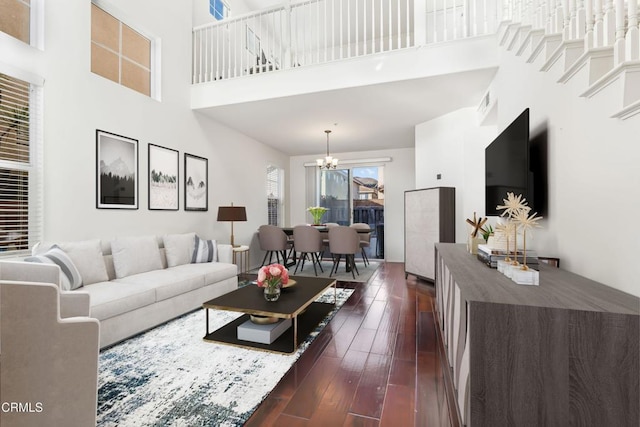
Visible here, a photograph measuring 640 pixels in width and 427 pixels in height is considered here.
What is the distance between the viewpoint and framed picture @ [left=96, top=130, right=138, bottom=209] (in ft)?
10.5

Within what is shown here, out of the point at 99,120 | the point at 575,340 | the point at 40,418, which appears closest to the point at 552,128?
the point at 575,340

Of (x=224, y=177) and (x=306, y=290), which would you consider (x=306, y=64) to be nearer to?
(x=224, y=177)

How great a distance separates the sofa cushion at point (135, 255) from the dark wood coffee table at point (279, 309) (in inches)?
47.1

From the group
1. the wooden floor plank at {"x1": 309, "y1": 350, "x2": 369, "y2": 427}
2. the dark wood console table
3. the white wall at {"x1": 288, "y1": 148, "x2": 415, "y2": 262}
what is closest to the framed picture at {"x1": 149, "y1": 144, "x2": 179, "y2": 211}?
the wooden floor plank at {"x1": 309, "y1": 350, "x2": 369, "y2": 427}

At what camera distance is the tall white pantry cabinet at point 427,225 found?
4.37 metres

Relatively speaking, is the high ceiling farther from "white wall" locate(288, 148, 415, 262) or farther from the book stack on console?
the book stack on console

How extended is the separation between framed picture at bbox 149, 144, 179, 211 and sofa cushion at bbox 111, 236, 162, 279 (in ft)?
2.06

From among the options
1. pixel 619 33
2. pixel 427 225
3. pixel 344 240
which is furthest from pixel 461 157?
pixel 619 33

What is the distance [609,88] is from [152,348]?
333cm

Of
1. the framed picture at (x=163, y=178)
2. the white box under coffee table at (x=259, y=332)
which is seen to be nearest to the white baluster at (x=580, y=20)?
the white box under coffee table at (x=259, y=332)

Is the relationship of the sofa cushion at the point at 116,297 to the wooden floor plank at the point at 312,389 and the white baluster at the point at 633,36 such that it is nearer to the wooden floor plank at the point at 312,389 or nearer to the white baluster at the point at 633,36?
the wooden floor plank at the point at 312,389

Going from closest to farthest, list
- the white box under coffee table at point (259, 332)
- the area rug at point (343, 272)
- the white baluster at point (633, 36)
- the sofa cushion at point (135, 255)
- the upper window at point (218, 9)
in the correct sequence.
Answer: the white baluster at point (633, 36)
the white box under coffee table at point (259, 332)
the sofa cushion at point (135, 255)
the area rug at point (343, 272)
the upper window at point (218, 9)

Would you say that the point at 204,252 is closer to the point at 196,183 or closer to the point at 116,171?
the point at 196,183

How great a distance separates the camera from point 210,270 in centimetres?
355
